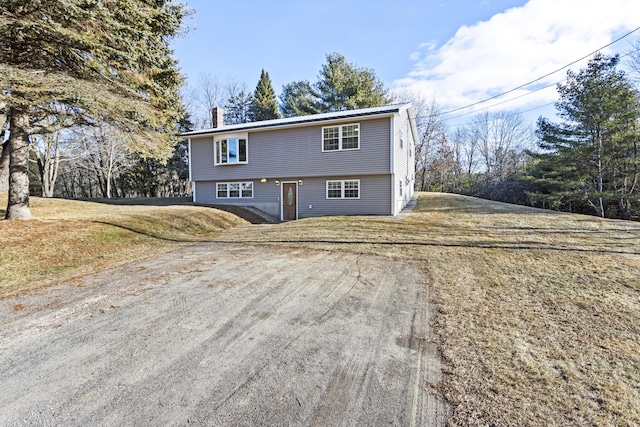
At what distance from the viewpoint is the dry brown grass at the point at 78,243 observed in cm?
566

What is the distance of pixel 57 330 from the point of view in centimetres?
340

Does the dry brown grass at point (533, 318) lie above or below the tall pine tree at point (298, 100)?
below

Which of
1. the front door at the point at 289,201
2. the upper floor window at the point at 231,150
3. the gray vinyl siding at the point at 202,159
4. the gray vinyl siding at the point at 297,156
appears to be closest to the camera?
the gray vinyl siding at the point at 297,156

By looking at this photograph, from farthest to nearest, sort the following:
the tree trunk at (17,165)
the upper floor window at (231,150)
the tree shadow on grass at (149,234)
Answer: the upper floor window at (231,150) < the tree shadow on grass at (149,234) < the tree trunk at (17,165)

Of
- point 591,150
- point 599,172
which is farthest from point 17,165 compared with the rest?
point 599,172

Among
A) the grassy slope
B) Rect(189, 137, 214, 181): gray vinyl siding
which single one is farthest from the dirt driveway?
Rect(189, 137, 214, 181): gray vinyl siding

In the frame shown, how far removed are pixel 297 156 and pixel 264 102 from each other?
24.0 m

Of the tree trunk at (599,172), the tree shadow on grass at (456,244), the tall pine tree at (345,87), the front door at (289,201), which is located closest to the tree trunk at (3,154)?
the tree shadow on grass at (456,244)

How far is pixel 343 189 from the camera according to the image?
1512 cm

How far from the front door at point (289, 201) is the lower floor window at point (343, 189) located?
1969 mm

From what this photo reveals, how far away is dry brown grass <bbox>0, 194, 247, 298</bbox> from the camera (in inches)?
223

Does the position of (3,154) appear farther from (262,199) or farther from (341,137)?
(341,137)

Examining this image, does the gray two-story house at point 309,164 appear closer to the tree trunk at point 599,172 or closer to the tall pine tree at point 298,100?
the tree trunk at point 599,172

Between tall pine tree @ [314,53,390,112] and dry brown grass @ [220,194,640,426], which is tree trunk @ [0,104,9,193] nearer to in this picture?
dry brown grass @ [220,194,640,426]
